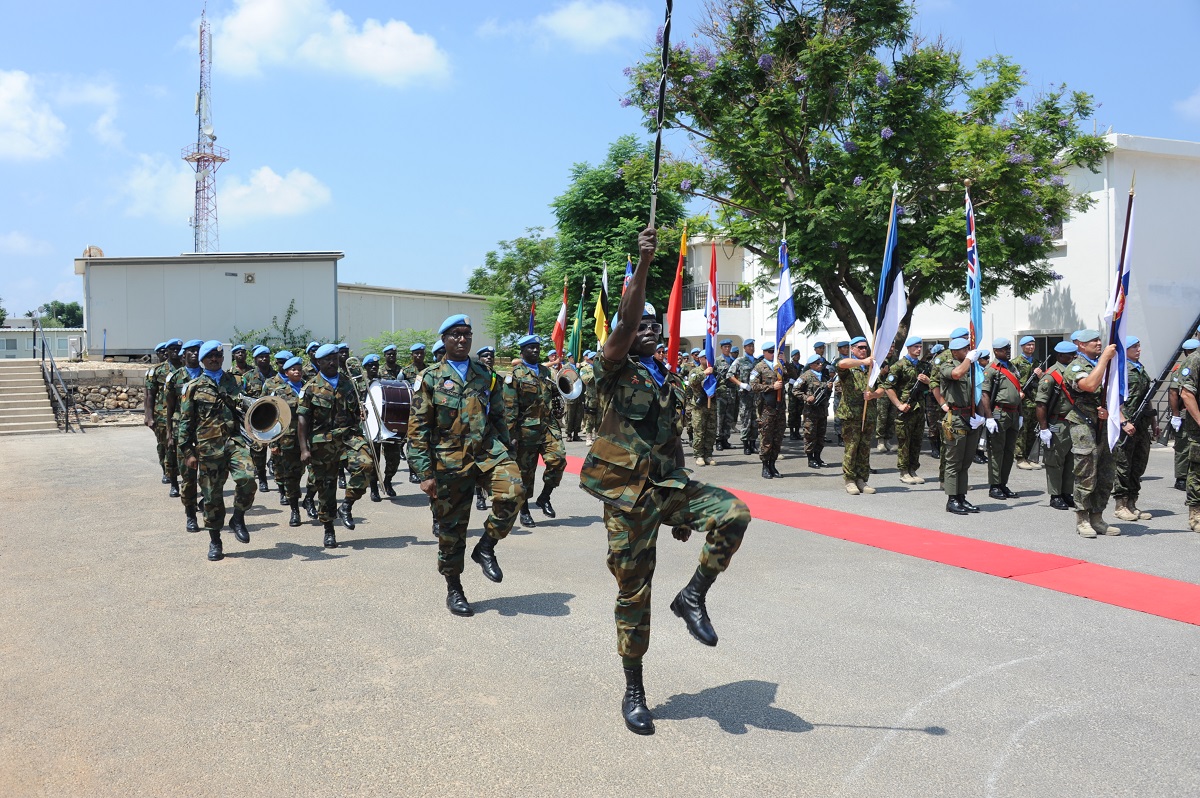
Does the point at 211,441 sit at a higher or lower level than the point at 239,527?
higher

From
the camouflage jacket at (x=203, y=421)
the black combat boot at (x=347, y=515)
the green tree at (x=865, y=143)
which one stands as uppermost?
the green tree at (x=865, y=143)

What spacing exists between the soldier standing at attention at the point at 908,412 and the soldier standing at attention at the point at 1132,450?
9.39ft

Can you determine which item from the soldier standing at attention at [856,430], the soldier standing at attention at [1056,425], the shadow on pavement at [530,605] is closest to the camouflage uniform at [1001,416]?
the soldier standing at attention at [1056,425]

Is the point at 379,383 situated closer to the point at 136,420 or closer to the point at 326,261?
the point at 136,420

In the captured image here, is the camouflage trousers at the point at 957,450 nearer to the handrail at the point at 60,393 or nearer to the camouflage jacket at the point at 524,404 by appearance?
the camouflage jacket at the point at 524,404

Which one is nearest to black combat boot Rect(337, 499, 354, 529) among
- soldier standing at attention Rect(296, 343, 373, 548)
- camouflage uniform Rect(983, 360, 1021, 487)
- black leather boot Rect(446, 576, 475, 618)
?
soldier standing at attention Rect(296, 343, 373, 548)

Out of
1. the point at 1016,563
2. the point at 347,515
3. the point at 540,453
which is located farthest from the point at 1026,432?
the point at 347,515

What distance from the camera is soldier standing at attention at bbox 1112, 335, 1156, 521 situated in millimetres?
10203

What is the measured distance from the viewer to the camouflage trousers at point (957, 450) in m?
10.7

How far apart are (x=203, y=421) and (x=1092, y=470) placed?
8.60m

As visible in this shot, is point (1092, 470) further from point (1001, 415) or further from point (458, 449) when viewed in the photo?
point (458, 449)

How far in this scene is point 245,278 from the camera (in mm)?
35594

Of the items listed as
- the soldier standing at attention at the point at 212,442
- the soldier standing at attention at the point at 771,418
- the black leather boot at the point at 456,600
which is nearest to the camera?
the black leather boot at the point at 456,600

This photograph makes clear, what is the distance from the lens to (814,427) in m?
15.8
